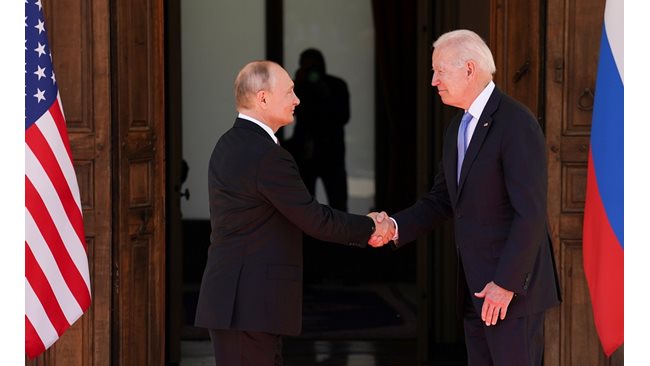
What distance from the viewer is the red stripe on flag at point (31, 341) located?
197 inches

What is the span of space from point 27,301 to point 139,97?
4.03ft

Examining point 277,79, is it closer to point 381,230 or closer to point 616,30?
point 381,230

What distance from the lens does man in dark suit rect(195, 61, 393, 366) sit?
428 centimetres

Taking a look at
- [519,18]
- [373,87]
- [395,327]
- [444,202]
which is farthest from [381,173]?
[444,202]

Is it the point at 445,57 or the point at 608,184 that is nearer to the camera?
the point at 445,57

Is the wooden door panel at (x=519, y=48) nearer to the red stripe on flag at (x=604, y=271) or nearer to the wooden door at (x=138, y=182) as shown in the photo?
the red stripe on flag at (x=604, y=271)

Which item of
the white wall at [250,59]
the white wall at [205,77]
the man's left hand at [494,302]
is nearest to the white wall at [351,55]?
the white wall at [250,59]

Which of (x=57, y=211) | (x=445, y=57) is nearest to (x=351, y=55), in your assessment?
(x=57, y=211)

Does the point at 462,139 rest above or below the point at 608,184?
above

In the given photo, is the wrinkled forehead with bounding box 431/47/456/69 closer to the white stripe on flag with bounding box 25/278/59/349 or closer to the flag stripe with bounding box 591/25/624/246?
the flag stripe with bounding box 591/25/624/246

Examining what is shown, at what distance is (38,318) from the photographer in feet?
16.6

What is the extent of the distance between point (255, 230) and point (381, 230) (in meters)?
0.73

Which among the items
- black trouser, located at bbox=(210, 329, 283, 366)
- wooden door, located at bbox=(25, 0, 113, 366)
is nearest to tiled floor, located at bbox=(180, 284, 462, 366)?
wooden door, located at bbox=(25, 0, 113, 366)

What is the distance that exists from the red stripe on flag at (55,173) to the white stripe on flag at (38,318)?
325mm
